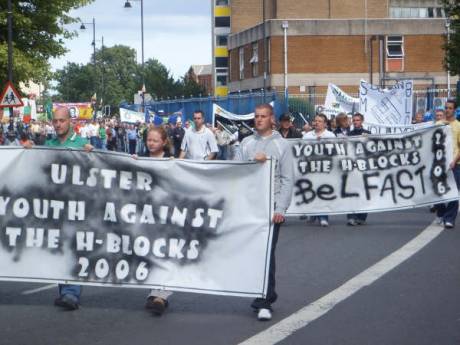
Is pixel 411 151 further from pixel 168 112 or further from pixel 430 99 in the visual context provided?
pixel 168 112

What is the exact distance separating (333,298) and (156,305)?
1718 mm

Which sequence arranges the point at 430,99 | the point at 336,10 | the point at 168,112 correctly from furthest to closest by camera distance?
the point at 336,10 < the point at 168,112 < the point at 430,99

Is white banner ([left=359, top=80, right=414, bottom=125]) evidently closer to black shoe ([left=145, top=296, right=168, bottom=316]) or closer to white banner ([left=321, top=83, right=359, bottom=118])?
white banner ([left=321, top=83, right=359, bottom=118])

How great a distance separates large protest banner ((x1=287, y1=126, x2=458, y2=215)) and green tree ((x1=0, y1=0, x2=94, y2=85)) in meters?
21.4

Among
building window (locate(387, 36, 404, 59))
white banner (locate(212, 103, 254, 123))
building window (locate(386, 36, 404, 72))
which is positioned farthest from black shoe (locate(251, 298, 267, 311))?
building window (locate(387, 36, 404, 59))

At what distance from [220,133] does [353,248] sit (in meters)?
19.2

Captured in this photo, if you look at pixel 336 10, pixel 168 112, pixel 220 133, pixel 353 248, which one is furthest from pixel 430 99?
pixel 336 10

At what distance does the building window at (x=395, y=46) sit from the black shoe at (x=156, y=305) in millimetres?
59398

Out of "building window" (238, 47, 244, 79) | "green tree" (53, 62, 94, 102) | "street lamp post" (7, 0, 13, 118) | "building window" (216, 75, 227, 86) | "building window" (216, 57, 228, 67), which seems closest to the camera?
"street lamp post" (7, 0, 13, 118)

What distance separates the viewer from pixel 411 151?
16.7 m

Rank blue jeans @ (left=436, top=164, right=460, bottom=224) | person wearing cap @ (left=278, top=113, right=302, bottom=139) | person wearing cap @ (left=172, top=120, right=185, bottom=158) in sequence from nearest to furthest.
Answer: blue jeans @ (left=436, top=164, right=460, bottom=224), person wearing cap @ (left=278, top=113, right=302, bottom=139), person wearing cap @ (left=172, top=120, right=185, bottom=158)

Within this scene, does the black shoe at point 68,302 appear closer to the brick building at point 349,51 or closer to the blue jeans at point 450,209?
the blue jeans at point 450,209

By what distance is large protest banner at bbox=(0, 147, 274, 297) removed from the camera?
9234 mm

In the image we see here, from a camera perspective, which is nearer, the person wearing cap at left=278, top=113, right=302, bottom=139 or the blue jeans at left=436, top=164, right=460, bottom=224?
the blue jeans at left=436, top=164, right=460, bottom=224
